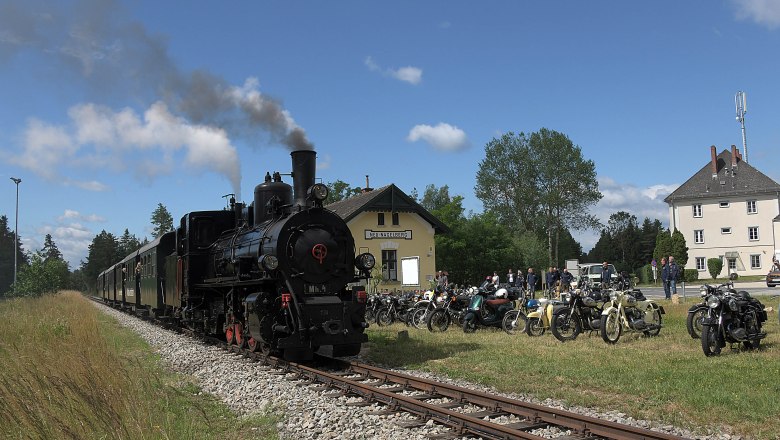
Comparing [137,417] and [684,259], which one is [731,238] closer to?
[684,259]

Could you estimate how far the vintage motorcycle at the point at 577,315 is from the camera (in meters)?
12.6

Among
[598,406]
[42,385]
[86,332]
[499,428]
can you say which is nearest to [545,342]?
[598,406]

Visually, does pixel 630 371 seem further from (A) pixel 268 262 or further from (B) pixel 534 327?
(A) pixel 268 262

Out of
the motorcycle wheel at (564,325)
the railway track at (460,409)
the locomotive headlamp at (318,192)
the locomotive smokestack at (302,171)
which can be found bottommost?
the railway track at (460,409)

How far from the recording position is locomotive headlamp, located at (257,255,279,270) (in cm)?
1018

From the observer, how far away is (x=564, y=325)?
12.8 metres

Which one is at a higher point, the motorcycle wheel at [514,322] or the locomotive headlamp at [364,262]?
the locomotive headlamp at [364,262]

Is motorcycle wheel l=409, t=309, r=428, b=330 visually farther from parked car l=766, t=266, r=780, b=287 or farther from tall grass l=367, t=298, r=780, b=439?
parked car l=766, t=266, r=780, b=287

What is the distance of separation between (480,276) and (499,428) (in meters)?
38.3

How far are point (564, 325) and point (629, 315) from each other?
1287mm

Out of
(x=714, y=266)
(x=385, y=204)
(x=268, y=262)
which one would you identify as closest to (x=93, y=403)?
(x=268, y=262)

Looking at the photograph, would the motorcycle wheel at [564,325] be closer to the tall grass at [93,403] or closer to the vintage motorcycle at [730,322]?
the vintage motorcycle at [730,322]

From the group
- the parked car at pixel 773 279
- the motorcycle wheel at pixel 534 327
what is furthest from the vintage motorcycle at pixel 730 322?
the parked car at pixel 773 279

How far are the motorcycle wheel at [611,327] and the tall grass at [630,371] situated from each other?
166mm
